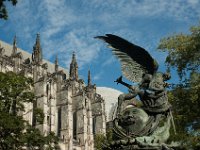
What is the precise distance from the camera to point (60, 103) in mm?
51844

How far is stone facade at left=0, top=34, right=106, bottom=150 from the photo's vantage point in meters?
46.3

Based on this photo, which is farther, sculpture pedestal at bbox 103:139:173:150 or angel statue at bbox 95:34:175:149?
angel statue at bbox 95:34:175:149

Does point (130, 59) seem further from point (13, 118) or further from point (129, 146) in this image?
point (13, 118)

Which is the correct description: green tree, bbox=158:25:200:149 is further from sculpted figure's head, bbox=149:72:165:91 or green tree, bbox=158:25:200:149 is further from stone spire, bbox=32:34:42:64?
stone spire, bbox=32:34:42:64

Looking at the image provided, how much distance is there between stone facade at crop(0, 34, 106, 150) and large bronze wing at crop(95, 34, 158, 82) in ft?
119

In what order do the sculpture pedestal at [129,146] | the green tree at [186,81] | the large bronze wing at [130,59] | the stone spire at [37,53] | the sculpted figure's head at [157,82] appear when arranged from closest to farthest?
the sculpture pedestal at [129,146]
the sculpted figure's head at [157,82]
the large bronze wing at [130,59]
the green tree at [186,81]
the stone spire at [37,53]

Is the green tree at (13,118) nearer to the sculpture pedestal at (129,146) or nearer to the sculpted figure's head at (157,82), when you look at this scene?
the sculpted figure's head at (157,82)

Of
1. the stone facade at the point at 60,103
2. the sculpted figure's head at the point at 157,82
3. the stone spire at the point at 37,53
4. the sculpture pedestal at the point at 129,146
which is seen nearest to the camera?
the sculpture pedestal at the point at 129,146

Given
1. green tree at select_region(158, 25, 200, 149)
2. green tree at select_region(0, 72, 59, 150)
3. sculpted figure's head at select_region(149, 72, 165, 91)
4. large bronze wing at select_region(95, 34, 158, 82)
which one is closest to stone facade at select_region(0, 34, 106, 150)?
green tree at select_region(0, 72, 59, 150)

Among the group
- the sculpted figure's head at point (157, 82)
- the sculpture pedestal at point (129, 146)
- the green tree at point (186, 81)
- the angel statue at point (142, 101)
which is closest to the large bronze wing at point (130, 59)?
the angel statue at point (142, 101)

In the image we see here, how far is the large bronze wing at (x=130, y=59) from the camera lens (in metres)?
7.83

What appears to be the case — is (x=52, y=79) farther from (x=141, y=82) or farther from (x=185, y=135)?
(x=141, y=82)

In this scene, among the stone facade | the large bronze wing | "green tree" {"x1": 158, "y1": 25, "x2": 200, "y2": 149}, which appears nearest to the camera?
the large bronze wing

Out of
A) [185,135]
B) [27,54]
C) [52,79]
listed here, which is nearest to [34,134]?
[185,135]
